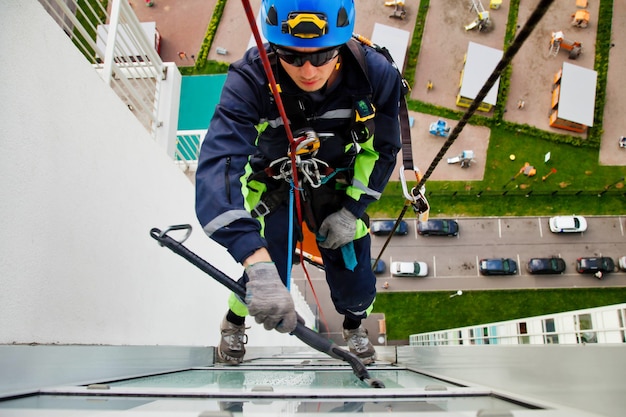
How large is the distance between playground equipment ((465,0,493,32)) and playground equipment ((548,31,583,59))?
2265 mm

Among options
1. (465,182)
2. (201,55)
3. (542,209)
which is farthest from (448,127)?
(201,55)

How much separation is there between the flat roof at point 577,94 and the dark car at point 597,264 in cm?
465

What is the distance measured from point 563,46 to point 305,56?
18.1 metres

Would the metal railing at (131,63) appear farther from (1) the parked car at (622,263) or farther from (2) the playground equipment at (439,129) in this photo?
(1) the parked car at (622,263)

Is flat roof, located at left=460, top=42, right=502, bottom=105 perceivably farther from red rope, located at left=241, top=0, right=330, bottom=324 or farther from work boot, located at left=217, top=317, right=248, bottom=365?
red rope, located at left=241, top=0, right=330, bottom=324

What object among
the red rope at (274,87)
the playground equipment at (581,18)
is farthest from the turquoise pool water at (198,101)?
the playground equipment at (581,18)

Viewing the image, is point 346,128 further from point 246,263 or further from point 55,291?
point 55,291

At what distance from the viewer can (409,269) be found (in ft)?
44.2

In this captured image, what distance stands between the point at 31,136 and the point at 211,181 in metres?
0.73

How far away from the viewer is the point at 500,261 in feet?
45.8

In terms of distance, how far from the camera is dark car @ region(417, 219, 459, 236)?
45.8ft

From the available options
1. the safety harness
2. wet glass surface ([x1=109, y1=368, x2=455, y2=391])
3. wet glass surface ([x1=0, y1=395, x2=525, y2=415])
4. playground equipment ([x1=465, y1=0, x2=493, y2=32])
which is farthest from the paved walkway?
wet glass surface ([x1=0, y1=395, x2=525, y2=415])

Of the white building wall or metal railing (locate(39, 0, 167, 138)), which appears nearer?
the white building wall

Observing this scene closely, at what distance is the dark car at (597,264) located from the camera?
1392cm
